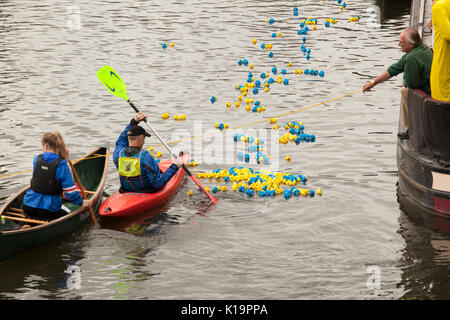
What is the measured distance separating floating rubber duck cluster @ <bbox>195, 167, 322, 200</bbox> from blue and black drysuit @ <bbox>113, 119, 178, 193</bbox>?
902 mm

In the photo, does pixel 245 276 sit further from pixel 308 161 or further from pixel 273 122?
pixel 273 122

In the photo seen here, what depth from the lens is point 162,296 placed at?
925cm

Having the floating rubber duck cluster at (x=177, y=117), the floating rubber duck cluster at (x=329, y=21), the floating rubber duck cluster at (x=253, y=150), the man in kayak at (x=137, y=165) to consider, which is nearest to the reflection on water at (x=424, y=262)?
the floating rubber duck cluster at (x=253, y=150)

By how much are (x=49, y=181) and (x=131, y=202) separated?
64.2 inches

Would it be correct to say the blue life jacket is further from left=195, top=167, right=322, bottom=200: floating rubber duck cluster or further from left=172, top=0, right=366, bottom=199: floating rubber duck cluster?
left=172, top=0, right=366, bottom=199: floating rubber duck cluster

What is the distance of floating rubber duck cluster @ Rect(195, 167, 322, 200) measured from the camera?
1241 cm

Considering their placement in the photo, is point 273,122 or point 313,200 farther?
point 273,122

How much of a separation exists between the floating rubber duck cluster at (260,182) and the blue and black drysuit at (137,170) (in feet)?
2.96

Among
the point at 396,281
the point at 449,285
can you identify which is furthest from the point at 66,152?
the point at 449,285

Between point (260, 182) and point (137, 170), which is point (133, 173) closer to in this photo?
point (137, 170)

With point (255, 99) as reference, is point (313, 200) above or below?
below

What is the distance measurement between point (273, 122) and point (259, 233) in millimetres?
5551

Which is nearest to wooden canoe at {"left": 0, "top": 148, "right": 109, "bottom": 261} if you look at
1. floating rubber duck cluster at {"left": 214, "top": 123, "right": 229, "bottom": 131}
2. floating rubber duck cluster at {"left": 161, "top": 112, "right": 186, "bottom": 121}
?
floating rubber duck cluster at {"left": 214, "top": 123, "right": 229, "bottom": 131}

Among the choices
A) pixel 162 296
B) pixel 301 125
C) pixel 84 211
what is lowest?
pixel 162 296
